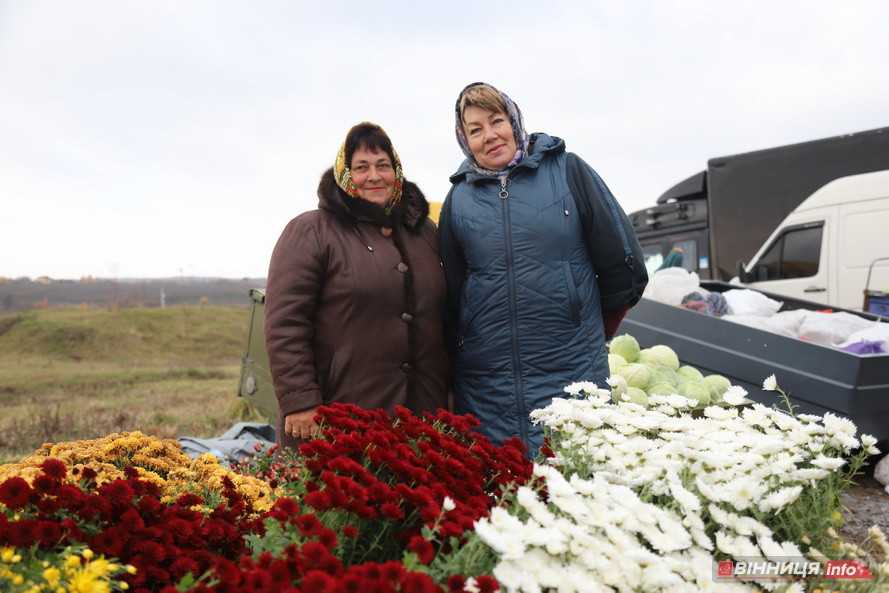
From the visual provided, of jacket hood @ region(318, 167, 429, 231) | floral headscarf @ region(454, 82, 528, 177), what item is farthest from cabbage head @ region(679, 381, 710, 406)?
jacket hood @ region(318, 167, 429, 231)

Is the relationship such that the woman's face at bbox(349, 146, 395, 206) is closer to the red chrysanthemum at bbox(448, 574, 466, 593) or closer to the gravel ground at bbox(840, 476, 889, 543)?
the red chrysanthemum at bbox(448, 574, 466, 593)

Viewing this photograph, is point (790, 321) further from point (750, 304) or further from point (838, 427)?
point (838, 427)

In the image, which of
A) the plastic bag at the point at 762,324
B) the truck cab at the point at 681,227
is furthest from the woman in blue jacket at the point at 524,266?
the truck cab at the point at 681,227

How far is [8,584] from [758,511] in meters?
1.56

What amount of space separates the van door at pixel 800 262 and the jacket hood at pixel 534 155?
614 centimetres

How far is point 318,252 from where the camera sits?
2.55 m

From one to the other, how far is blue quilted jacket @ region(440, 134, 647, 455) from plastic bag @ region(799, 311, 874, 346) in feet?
8.54

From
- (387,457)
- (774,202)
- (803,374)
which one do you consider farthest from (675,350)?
(774,202)

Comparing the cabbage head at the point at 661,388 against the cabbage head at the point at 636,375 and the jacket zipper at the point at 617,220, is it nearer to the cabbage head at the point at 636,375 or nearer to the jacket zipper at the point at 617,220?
the cabbage head at the point at 636,375

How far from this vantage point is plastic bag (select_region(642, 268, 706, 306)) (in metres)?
5.21

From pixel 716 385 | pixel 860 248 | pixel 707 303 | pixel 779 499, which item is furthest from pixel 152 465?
pixel 860 248

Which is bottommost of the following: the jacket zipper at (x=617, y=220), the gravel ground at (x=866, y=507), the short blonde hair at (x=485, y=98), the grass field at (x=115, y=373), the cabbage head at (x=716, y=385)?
the grass field at (x=115, y=373)

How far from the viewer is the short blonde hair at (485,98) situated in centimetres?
267

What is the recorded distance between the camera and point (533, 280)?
2.54 m
